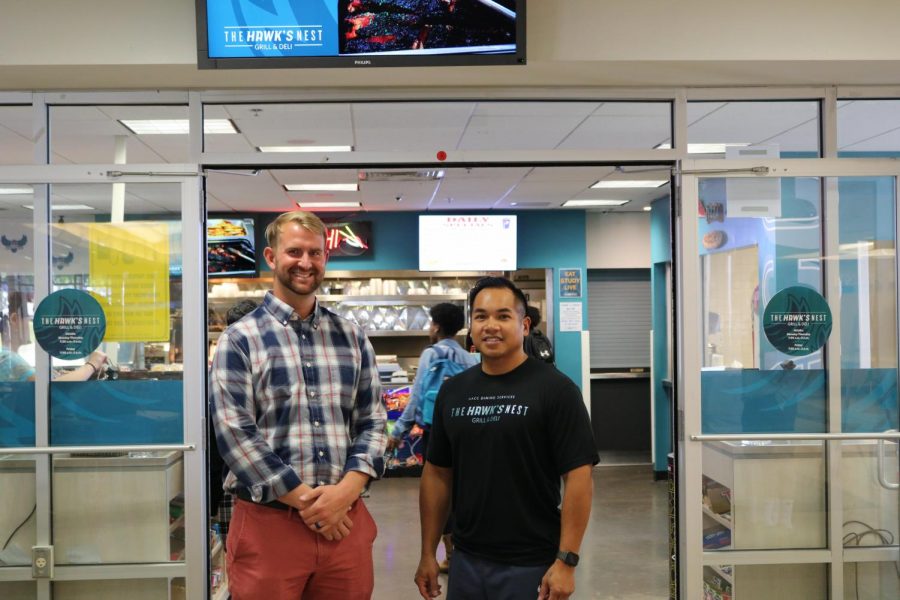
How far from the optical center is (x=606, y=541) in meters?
5.75

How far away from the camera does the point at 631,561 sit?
527cm

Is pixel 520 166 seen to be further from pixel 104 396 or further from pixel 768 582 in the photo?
pixel 768 582

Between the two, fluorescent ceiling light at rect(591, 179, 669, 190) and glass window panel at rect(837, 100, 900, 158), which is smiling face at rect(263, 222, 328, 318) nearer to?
glass window panel at rect(837, 100, 900, 158)

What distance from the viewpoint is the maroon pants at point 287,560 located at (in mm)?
2186

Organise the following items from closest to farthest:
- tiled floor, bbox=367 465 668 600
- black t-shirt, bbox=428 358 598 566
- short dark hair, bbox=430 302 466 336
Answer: black t-shirt, bbox=428 358 598 566 → tiled floor, bbox=367 465 668 600 → short dark hair, bbox=430 302 466 336

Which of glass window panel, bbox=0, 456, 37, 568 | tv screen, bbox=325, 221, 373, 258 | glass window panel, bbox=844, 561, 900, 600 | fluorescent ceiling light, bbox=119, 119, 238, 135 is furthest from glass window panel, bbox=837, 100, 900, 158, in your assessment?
tv screen, bbox=325, 221, 373, 258

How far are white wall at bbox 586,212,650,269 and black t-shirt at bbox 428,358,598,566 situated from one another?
24.8 ft

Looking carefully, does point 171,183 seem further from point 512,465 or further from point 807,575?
point 807,575

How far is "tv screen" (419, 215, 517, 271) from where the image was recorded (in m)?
9.26

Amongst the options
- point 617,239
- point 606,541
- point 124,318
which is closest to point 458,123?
point 124,318

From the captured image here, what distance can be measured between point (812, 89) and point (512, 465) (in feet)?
7.92

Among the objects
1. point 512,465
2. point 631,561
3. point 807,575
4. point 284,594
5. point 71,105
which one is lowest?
point 631,561

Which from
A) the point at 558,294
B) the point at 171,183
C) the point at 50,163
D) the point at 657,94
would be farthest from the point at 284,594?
the point at 558,294

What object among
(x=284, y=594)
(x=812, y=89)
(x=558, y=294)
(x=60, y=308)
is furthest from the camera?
(x=558, y=294)
